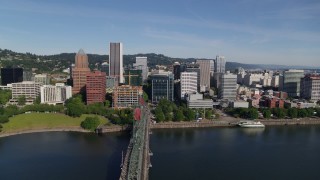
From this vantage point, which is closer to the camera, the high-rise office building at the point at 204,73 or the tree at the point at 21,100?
the tree at the point at 21,100

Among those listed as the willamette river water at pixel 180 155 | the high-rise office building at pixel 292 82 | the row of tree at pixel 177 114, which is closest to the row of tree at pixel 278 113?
the row of tree at pixel 177 114

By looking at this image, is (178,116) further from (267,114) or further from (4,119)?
(4,119)

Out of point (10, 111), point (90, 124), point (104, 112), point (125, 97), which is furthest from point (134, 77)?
point (90, 124)

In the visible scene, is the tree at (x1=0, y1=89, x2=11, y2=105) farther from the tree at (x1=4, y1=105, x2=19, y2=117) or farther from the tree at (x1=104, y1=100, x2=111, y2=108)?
the tree at (x1=104, y1=100, x2=111, y2=108)

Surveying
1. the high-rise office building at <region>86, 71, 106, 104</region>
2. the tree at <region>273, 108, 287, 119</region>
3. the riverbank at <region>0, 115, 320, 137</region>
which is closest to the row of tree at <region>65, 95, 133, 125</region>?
the riverbank at <region>0, 115, 320, 137</region>

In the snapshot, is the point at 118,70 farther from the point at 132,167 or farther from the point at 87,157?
the point at 132,167

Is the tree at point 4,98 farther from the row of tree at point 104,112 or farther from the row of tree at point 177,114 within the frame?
the row of tree at point 177,114
